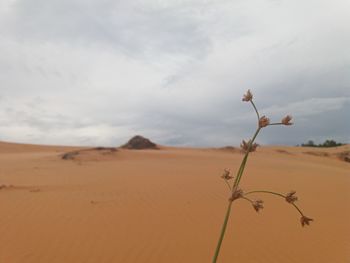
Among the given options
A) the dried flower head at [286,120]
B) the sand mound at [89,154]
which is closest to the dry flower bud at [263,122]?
the dried flower head at [286,120]

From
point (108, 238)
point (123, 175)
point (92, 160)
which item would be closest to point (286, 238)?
point (108, 238)

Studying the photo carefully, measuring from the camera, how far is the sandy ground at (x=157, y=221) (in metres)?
A: 4.47

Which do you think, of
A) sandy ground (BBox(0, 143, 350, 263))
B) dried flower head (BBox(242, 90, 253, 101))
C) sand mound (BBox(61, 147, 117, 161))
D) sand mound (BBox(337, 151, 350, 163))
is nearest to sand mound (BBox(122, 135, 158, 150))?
sand mound (BBox(61, 147, 117, 161))

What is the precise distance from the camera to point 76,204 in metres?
6.38

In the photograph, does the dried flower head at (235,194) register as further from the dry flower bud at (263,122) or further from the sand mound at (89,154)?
the sand mound at (89,154)

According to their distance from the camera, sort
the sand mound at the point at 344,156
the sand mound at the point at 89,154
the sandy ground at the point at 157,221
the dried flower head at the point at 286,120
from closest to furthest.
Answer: the dried flower head at the point at 286,120 < the sandy ground at the point at 157,221 < the sand mound at the point at 89,154 < the sand mound at the point at 344,156

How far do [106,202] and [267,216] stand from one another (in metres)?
2.89

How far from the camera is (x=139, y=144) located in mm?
20250

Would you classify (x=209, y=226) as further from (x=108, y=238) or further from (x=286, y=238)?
(x=108, y=238)

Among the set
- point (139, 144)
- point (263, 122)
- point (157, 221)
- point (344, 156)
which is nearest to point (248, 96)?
point (263, 122)

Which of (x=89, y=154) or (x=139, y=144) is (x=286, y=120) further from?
(x=139, y=144)

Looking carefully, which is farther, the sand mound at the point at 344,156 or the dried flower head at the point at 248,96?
the sand mound at the point at 344,156

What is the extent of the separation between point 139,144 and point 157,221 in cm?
1472

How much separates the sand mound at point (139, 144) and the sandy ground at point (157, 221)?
→ 1030cm
